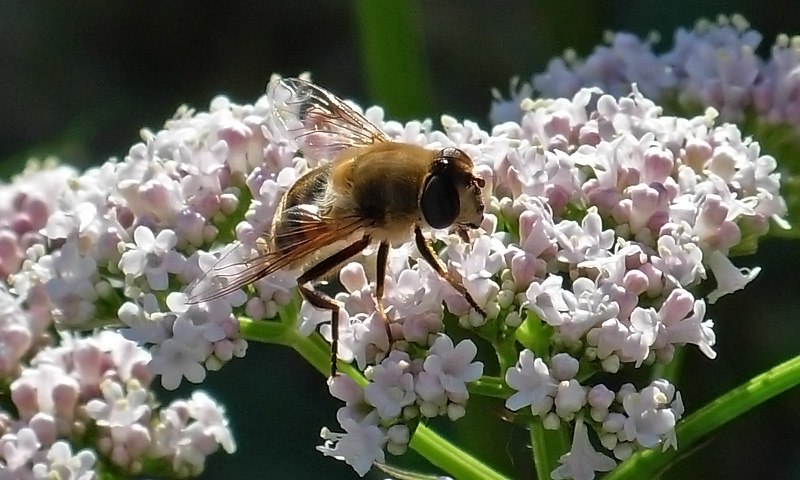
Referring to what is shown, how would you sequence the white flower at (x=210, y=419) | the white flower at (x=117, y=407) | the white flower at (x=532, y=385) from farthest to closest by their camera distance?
the white flower at (x=210, y=419) < the white flower at (x=117, y=407) < the white flower at (x=532, y=385)

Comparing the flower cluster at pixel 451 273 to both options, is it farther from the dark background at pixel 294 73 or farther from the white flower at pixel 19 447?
the dark background at pixel 294 73

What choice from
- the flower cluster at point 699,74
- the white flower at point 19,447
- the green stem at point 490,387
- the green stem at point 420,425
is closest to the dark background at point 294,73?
the flower cluster at point 699,74

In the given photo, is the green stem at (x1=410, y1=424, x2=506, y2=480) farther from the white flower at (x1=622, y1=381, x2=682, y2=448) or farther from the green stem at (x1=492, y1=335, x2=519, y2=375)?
the white flower at (x1=622, y1=381, x2=682, y2=448)

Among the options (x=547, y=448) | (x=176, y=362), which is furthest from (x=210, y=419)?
(x=547, y=448)

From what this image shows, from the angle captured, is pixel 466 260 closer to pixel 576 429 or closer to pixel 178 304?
pixel 576 429

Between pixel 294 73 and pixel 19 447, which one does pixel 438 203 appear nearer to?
pixel 19 447

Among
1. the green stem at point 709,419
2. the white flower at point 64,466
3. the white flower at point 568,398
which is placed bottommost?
the green stem at point 709,419
